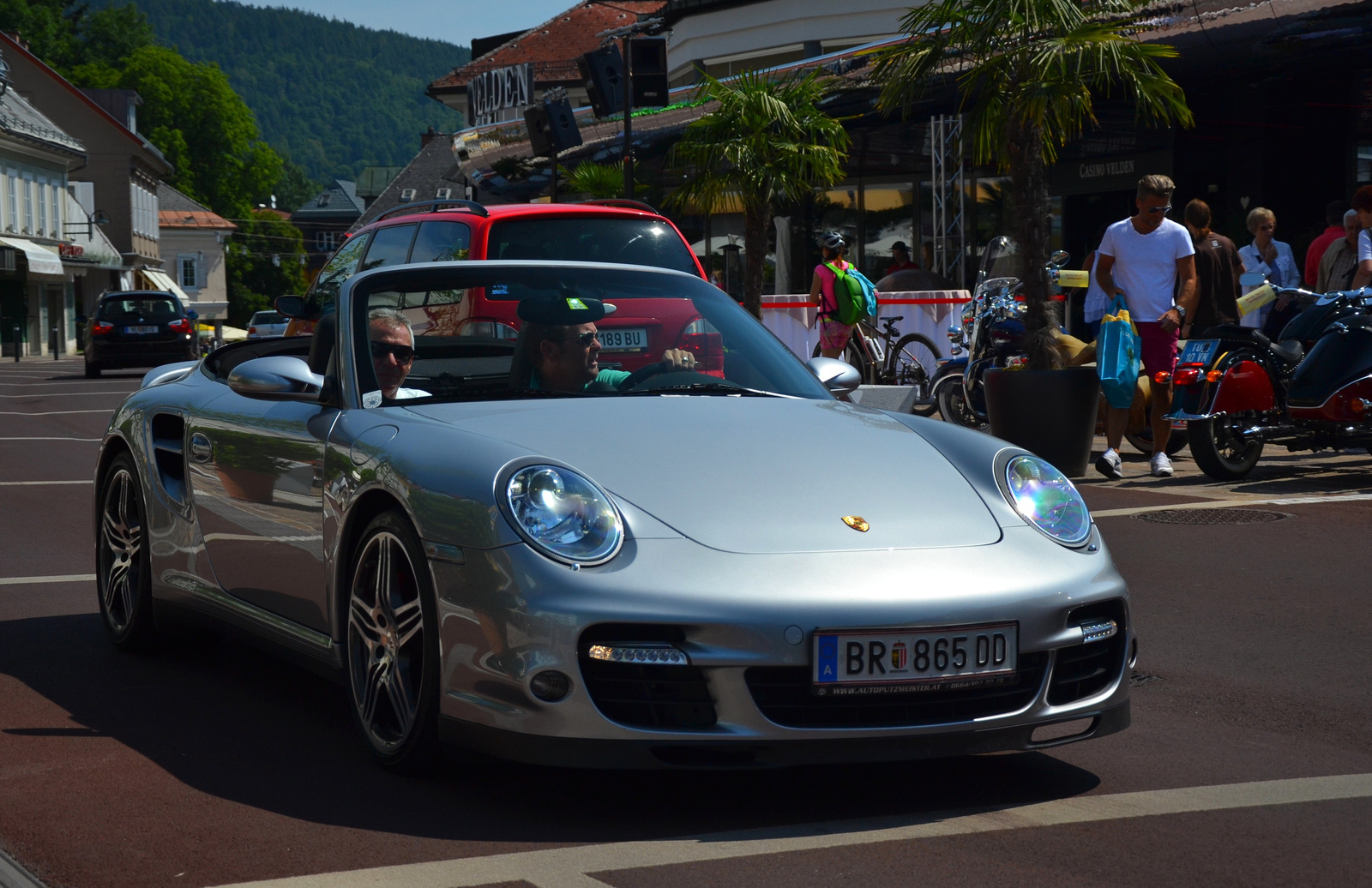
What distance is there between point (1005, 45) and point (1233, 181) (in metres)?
11.0

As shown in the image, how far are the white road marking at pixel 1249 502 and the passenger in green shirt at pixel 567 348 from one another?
Answer: 5098 millimetres

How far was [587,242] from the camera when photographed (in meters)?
10.3

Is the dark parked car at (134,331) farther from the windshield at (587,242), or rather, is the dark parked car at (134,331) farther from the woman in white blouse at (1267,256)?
the windshield at (587,242)

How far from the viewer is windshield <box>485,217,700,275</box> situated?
33.3 feet

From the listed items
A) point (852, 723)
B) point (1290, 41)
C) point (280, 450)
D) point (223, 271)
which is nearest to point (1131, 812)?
point (852, 723)

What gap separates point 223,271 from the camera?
11181 centimetres

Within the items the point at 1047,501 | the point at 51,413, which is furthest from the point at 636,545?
the point at 51,413

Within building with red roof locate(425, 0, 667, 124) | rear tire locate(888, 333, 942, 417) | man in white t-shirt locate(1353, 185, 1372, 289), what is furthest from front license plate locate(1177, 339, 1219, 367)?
building with red roof locate(425, 0, 667, 124)

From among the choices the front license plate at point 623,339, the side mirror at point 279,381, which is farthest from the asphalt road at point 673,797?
the front license plate at point 623,339

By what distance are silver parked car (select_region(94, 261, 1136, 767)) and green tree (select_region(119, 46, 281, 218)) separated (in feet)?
303

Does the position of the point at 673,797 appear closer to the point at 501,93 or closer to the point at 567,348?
the point at 567,348

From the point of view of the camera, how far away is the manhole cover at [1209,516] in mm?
8977

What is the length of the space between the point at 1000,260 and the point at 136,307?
21.1 m

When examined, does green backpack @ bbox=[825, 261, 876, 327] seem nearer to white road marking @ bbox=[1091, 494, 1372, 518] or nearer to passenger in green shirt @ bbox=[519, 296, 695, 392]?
white road marking @ bbox=[1091, 494, 1372, 518]
